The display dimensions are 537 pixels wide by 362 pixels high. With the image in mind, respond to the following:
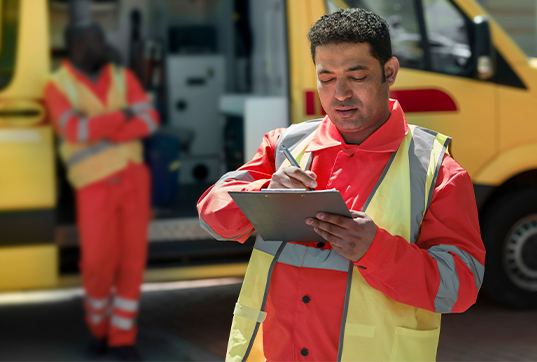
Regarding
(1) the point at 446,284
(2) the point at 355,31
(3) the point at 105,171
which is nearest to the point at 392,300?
(1) the point at 446,284

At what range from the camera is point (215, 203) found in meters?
1.42

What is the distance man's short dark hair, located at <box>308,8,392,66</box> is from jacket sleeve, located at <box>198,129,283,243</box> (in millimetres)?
337

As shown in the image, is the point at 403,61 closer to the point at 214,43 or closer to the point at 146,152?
the point at 146,152

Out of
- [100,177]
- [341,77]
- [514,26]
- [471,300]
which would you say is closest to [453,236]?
[471,300]

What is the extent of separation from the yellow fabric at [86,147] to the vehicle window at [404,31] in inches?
65.6

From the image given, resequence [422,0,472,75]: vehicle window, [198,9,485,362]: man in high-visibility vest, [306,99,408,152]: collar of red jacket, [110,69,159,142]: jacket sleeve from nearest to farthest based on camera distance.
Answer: [198,9,485,362]: man in high-visibility vest, [306,99,408,152]: collar of red jacket, [110,69,159,142]: jacket sleeve, [422,0,472,75]: vehicle window

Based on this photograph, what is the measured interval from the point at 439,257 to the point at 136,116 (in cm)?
255

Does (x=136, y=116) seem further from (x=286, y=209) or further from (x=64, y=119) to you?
(x=286, y=209)

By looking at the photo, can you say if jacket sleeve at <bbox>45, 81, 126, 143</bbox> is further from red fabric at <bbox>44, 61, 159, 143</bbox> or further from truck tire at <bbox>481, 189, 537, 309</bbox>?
truck tire at <bbox>481, 189, 537, 309</bbox>

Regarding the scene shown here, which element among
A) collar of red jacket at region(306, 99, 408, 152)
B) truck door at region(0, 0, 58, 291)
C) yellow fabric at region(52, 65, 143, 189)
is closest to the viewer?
collar of red jacket at region(306, 99, 408, 152)

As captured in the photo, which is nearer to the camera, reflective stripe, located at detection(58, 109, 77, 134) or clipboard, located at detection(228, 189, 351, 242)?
clipboard, located at detection(228, 189, 351, 242)

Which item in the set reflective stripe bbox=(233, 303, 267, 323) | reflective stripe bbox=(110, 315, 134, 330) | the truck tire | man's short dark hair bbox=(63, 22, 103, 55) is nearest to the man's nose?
reflective stripe bbox=(233, 303, 267, 323)

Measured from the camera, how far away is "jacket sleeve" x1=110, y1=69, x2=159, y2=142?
346 centimetres

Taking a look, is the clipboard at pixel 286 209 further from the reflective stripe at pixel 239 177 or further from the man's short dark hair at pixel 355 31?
the man's short dark hair at pixel 355 31
